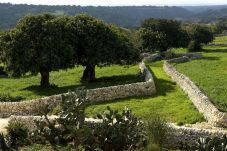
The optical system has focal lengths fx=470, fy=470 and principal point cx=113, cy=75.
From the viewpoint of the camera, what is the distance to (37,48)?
47.2 m

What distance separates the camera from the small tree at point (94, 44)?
1981 inches

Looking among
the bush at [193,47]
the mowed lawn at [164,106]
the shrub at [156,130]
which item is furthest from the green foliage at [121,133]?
the bush at [193,47]

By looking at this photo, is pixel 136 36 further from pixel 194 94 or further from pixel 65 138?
pixel 65 138

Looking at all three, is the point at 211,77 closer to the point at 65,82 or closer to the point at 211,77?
the point at 211,77

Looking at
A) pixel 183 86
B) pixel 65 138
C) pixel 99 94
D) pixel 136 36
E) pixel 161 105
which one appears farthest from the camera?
pixel 136 36

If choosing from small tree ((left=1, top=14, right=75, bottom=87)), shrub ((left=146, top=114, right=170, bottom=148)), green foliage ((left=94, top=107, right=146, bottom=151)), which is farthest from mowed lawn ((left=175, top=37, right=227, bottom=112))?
small tree ((left=1, top=14, right=75, bottom=87))

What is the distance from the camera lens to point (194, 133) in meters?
26.6

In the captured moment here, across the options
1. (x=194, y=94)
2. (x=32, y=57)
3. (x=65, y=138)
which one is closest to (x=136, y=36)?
(x=32, y=57)

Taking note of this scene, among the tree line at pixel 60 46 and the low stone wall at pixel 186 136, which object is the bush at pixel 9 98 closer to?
the tree line at pixel 60 46

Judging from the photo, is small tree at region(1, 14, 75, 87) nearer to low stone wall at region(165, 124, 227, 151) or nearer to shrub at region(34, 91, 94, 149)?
shrub at region(34, 91, 94, 149)

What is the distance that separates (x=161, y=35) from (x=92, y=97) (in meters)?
49.6

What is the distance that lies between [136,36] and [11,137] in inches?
2510

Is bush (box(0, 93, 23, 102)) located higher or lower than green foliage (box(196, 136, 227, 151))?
lower

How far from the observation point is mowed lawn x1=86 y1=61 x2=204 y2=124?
109 ft
